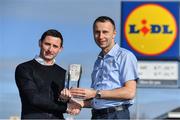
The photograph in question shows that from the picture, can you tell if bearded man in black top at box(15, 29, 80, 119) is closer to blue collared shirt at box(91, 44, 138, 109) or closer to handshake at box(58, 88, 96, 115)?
handshake at box(58, 88, 96, 115)

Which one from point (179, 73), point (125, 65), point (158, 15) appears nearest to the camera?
point (125, 65)

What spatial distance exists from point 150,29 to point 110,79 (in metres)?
7.79

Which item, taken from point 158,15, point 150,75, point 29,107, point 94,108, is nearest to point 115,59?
point 94,108

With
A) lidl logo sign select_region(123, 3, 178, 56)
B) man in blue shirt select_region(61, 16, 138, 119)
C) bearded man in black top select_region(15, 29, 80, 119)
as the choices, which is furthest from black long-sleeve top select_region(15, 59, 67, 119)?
lidl logo sign select_region(123, 3, 178, 56)

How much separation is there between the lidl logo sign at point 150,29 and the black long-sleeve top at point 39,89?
703cm

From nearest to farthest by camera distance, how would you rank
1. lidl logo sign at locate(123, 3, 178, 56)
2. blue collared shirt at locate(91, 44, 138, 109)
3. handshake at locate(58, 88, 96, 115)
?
handshake at locate(58, 88, 96, 115) → blue collared shirt at locate(91, 44, 138, 109) → lidl logo sign at locate(123, 3, 178, 56)

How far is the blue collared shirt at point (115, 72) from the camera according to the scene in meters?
5.52

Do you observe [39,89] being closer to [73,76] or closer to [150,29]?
[73,76]

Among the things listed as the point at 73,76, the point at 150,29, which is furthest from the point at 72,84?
the point at 150,29

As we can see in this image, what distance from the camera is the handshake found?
5.41m

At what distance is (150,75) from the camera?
1445 centimetres

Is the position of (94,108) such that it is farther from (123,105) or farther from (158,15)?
(158,15)

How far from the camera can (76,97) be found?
18.1ft

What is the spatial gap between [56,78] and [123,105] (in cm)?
64
